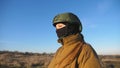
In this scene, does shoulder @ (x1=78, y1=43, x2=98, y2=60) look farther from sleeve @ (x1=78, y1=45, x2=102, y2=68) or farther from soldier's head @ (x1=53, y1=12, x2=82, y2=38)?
soldier's head @ (x1=53, y1=12, x2=82, y2=38)

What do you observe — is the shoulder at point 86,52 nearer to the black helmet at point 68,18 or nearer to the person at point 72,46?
the person at point 72,46

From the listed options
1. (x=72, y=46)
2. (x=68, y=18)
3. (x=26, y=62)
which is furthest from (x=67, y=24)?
(x=26, y=62)

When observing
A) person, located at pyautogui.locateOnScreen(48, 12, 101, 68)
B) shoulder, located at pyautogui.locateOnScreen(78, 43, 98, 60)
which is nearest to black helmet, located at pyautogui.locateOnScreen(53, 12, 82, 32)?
person, located at pyautogui.locateOnScreen(48, 12, 101, 68)

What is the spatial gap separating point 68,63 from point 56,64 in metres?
0.27

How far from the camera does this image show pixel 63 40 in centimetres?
412

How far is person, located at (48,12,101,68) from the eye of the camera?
3734mm

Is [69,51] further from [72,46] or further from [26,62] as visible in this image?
[26,62]

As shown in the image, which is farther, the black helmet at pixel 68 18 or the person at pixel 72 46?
the black helmet at pixel 68 18

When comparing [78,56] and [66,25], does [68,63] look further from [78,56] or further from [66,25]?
[66,25]

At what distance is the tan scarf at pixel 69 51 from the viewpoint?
378cm

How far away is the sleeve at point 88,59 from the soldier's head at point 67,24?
41cm

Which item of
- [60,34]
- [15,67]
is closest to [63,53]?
[60,34]

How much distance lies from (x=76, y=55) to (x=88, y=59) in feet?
0.59

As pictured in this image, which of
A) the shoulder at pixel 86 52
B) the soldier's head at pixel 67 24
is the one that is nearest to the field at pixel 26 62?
the soldier's head at pixel 67 24
